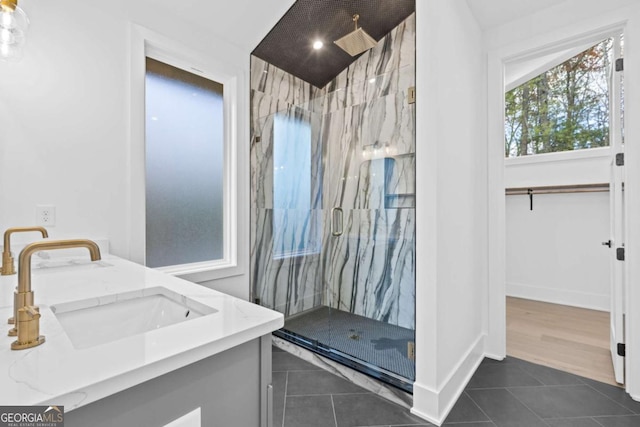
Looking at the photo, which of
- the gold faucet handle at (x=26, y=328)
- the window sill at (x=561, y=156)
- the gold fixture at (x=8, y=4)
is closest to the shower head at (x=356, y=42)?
the window sill at (x=561, y=156)

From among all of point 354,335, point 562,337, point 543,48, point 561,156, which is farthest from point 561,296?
point 543,48

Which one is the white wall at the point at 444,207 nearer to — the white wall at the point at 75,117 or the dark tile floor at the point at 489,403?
the dark tile floor at the point at 489,403

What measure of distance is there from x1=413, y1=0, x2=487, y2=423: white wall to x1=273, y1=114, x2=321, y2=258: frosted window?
56.1 inches

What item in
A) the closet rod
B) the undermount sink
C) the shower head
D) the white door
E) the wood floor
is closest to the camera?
the undermount sink

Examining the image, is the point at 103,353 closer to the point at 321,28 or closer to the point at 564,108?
the point at 321,28

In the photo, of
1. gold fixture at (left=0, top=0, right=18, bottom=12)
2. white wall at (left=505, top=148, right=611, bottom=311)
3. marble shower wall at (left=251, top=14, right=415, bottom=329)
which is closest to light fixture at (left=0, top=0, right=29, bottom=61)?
gold fixture at (left=0, top=0, right=18, bottom=12)

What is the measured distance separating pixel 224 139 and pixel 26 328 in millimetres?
2174

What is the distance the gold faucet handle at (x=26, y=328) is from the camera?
0.58 m

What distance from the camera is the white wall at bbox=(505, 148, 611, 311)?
3420 millimetres

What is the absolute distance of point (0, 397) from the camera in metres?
0.43

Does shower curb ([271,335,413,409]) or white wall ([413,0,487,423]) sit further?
shower curb ([271,335,413,409])

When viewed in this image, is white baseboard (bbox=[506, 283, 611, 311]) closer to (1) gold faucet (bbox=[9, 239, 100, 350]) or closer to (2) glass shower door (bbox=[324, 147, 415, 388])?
(2) glass shower door (bbox=[324, 147, 415, 388])

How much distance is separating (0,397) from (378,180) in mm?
2517

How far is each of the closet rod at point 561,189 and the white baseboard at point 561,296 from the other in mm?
1165
